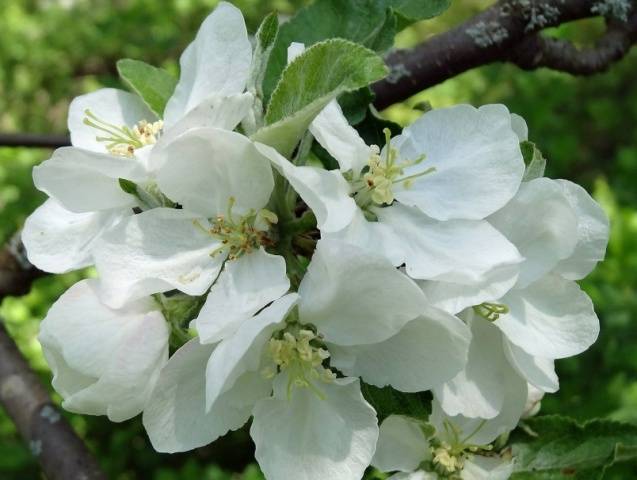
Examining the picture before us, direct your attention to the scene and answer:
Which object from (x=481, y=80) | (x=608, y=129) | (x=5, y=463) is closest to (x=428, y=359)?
(x=5, y=463)

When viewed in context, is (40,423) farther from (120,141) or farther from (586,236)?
(586,236)

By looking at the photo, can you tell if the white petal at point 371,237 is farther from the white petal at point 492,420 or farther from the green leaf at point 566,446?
the green leaf at point 566,446

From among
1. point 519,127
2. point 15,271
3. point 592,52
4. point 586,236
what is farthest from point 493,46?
point 15,271

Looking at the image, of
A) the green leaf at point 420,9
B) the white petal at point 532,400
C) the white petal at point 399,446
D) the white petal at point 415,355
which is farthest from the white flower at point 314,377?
the green leaf at point 420,9

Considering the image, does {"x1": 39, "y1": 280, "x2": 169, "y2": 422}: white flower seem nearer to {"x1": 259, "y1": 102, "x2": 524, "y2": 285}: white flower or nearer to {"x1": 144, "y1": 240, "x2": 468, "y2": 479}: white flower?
{"x1": 144, "y1": 240, "x2": 468, "y2": 479}: white flower

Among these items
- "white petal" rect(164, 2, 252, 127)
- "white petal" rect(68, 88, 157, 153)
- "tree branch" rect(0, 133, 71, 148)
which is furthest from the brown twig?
"white petal" rect(164, 2, 252, 127)
